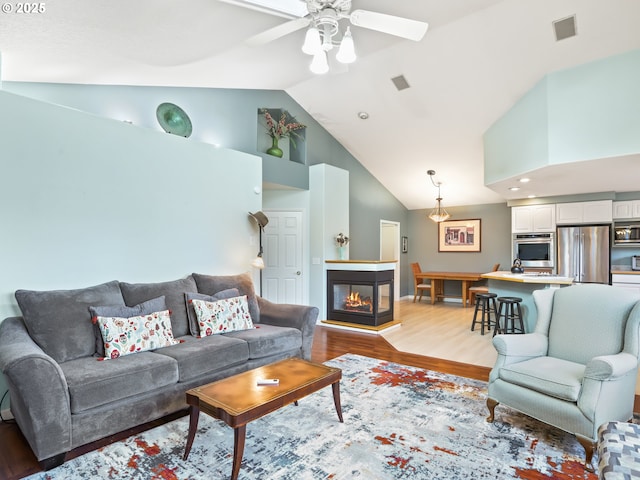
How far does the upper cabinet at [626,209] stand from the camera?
611 centimetres

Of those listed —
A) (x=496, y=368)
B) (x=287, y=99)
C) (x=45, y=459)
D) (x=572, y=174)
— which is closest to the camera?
(x=45, y=459)

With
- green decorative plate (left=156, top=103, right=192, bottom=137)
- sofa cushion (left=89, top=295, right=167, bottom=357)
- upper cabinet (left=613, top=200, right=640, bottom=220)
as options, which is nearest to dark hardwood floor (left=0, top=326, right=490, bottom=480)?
sofa cushion (left=89, top=295, right=167, bottom=357)

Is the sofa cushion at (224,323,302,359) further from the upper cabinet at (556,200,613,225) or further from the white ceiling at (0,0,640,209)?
the upper cabinet at (556,200,613,225)

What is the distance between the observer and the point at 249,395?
2148mm

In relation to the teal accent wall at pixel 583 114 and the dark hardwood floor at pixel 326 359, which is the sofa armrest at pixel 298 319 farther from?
the teal accent wall at pixel 583 114

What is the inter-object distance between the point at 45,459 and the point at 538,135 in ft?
18.0

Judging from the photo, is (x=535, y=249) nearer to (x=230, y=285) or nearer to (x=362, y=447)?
(x=230, y=285)

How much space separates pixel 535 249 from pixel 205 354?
6.51 meters

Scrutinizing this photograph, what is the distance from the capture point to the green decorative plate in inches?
163

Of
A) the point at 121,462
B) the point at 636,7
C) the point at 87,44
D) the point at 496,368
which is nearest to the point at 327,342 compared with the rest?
the point at 496,368

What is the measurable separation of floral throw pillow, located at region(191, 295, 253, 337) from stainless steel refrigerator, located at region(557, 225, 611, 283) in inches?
232

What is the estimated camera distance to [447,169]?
274 inches

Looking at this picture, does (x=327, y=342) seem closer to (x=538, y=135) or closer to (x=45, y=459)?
(x=45, y=459)

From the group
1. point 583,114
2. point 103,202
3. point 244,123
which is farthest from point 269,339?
point 583,114
